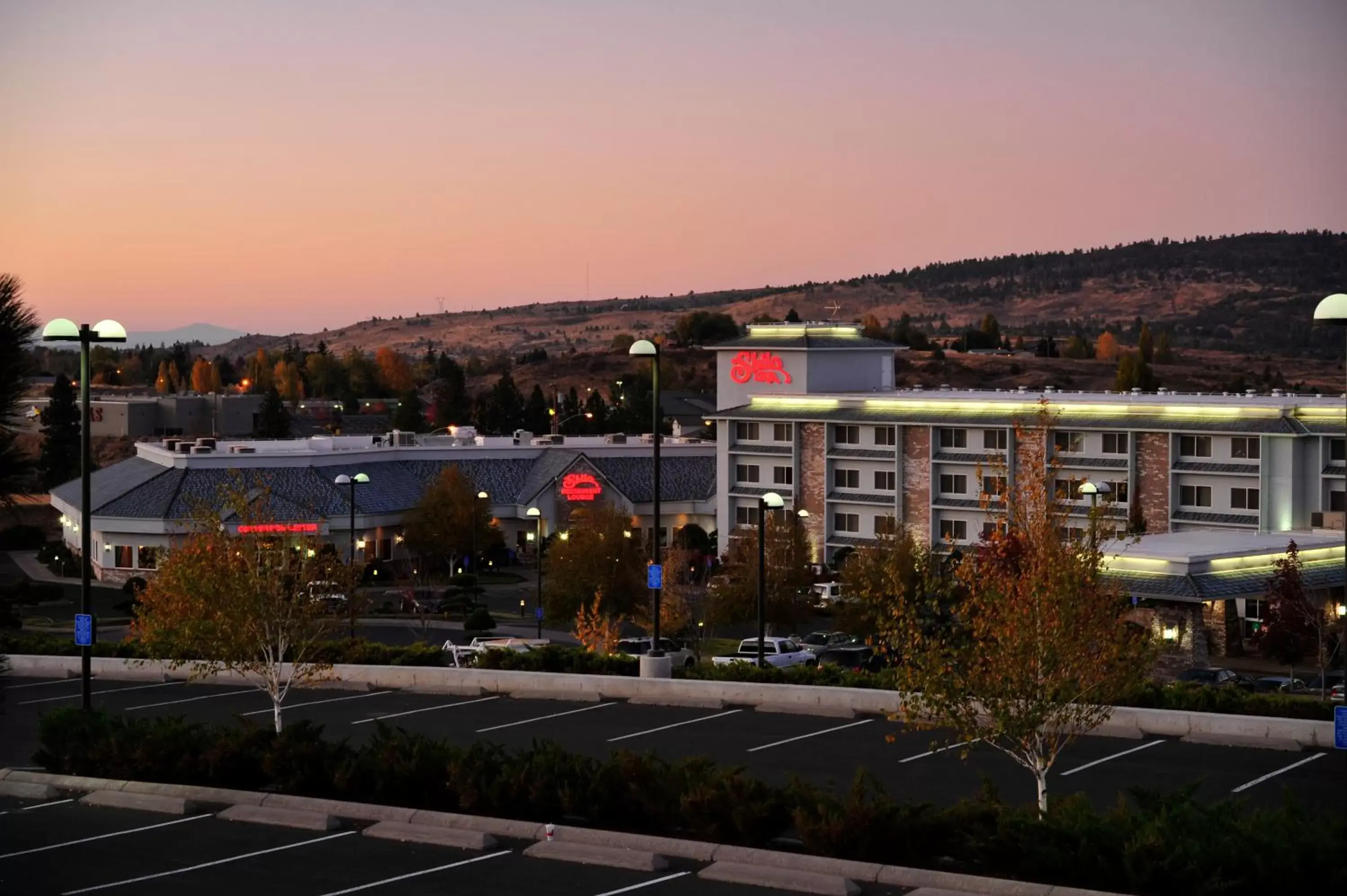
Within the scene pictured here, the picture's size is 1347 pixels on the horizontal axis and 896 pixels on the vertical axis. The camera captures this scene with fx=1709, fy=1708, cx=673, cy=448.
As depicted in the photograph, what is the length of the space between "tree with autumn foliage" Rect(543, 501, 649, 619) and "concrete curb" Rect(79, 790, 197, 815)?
3909cm

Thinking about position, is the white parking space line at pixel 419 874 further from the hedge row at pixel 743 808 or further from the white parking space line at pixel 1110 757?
the white parking space line at pixel 1110 757

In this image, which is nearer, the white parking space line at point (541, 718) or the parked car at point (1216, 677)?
the white parking space line at point (541, 718)

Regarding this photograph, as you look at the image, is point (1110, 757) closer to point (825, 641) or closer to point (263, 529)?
point (263, 529)

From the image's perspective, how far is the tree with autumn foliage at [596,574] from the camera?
211ft

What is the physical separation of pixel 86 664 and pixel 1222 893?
19580mm

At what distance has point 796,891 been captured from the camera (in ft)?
61.2

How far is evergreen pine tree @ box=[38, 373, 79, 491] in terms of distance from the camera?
377 ft

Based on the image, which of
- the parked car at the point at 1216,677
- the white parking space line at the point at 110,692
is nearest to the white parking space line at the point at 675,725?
the white parking space line at the point at 110,692

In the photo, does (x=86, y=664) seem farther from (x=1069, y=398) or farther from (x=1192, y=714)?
(x=1069, y=398)

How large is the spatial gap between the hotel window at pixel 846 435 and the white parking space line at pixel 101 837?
62.5m

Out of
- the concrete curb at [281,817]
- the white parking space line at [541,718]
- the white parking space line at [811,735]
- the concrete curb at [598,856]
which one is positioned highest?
the concrete curb at [598,856]

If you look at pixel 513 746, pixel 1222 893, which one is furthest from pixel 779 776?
pixel 1222 893

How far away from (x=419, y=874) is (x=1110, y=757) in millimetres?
11682

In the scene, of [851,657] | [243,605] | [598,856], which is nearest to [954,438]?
[851,657]
